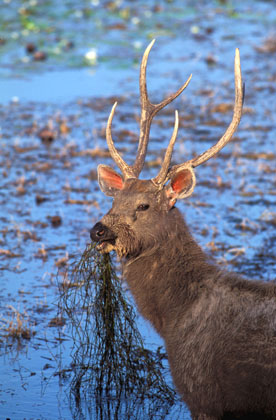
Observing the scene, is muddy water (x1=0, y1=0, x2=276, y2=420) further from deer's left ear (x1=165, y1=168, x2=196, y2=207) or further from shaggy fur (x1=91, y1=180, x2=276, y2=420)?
deer's left ear (x1=165, y1=168, x2=196, y2=207)

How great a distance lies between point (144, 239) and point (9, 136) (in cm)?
696

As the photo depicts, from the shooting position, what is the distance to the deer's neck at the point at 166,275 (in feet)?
17.1

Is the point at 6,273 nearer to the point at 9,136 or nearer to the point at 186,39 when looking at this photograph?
the point at 9,136

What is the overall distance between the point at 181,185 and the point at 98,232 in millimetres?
653

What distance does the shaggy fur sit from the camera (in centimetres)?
468

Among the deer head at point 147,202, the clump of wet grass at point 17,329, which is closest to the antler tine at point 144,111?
the deer head at point 147,202

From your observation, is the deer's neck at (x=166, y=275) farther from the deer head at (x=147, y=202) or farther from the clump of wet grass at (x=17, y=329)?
the clump of wet grass at (x=17, y=329)

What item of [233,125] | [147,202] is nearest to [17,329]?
[147,202]

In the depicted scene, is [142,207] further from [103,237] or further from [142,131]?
[142,131]

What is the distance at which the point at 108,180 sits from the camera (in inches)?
226

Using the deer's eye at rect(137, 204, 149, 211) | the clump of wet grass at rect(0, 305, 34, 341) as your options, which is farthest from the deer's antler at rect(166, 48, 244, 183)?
the clump of wet grass at rect(0, 305, 34, 341)

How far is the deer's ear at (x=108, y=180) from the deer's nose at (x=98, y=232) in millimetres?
619

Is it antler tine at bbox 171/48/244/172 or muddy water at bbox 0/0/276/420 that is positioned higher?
muddy water at bbox 0/0/276/420

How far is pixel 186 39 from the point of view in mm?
18516
